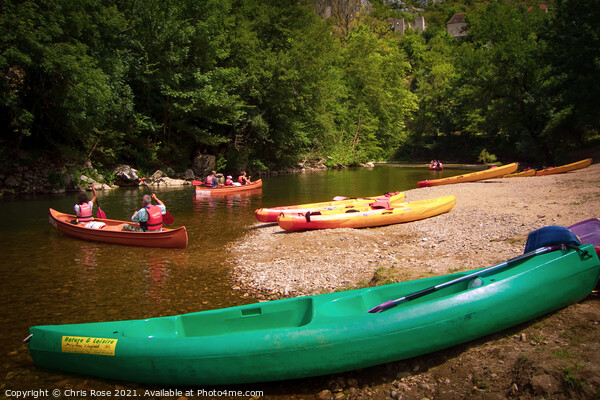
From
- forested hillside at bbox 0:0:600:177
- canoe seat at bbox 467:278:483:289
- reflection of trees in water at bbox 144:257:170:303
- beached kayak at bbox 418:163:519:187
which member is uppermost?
forested hillside at bbox 0:0:600:177

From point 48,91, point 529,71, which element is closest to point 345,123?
point 529,71

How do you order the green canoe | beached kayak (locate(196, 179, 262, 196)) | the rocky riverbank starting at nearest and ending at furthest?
the rocky riverbank < the green canoe < beached kayak (locate(196, 179, 262, 196))

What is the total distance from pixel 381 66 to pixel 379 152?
12.6 meters

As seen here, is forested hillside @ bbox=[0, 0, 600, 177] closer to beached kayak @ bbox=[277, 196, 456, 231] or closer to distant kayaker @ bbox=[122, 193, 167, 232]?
distant kayaker @ bbox=[122, 193, 167, 232]

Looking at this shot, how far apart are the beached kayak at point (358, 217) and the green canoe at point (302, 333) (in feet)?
21.3

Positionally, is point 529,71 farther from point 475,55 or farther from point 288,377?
point 288,377

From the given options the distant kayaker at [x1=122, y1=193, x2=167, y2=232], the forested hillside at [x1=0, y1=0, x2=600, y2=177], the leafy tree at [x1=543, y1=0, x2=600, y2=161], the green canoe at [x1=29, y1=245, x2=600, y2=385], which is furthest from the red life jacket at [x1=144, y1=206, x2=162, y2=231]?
the leafy tree at [x1=543, y1=0, x2=600, y2=161]

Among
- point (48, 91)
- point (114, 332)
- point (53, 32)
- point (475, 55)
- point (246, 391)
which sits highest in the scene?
point (475, 55)

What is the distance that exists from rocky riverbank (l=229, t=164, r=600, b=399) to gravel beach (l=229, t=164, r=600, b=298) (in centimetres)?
2

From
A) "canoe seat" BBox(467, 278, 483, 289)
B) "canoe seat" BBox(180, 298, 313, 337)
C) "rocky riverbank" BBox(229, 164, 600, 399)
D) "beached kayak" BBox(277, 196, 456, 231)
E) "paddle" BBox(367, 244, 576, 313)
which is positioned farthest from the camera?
"beached kayak" BBox(277, 196, 456, 231)

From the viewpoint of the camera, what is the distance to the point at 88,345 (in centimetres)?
439

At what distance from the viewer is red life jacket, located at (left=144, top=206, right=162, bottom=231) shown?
1057cm

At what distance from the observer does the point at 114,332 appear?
176 inches

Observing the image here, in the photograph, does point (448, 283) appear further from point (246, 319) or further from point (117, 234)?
point (117, 234)
